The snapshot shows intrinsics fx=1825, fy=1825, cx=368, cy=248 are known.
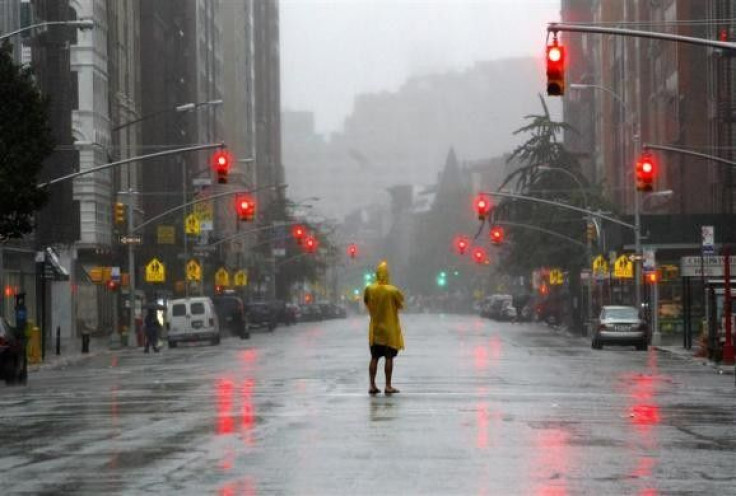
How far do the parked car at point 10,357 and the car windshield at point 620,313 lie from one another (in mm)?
27477

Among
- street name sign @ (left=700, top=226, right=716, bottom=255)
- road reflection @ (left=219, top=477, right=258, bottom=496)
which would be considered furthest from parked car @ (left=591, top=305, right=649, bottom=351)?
road reflection @ (left=219, top=477, right=258, bottom=496)

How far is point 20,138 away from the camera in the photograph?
40.2 metres

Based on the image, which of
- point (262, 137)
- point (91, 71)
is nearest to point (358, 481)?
point (91, 71)

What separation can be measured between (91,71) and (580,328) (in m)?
26.1

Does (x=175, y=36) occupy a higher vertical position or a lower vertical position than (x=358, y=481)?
higher

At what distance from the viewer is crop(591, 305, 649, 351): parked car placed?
189 feet

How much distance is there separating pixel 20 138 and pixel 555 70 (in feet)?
49.4

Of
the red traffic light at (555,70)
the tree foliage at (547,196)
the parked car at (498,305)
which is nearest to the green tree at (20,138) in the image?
the red traffic light at (555,70)

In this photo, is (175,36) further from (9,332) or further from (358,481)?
(358,481)

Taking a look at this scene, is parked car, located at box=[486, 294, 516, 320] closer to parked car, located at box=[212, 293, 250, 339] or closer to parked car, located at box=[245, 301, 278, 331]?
parked car, located at box=[245, 301, 278, 331]

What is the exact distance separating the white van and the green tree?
28.1m

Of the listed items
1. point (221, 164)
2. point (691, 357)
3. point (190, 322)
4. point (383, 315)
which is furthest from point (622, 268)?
point (383, 315)

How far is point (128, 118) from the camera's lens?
101062 mm

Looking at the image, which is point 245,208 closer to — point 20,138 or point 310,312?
point 20,138
